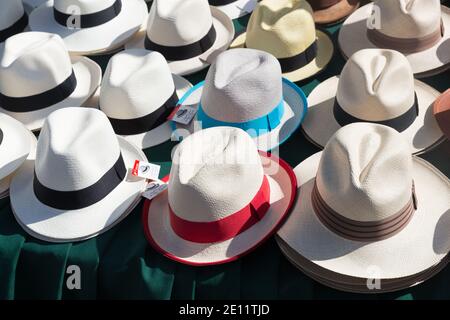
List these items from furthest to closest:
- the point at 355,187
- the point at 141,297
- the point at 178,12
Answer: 1. the point at 178,12
2. the point at 141,297
3. the point at 355,187

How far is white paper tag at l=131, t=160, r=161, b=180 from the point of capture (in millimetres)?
2426

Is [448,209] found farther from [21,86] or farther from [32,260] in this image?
[21,86]

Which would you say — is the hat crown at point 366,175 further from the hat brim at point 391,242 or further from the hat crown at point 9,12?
the hat crown at point 9,12

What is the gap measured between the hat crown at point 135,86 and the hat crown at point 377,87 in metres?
0.78

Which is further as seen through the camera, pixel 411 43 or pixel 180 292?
pixel 411 43

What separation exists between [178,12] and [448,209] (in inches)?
60.5

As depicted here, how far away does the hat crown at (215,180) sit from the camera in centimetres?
205

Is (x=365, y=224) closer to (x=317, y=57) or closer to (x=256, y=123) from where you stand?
(x=256, y=123)

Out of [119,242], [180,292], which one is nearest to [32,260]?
[119,242]

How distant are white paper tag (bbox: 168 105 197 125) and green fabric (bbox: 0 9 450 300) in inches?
8.5

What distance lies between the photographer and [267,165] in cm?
239

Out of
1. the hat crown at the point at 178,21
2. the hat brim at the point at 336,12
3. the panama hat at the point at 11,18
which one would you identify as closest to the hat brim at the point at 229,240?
the hat crown at the point at 178,21

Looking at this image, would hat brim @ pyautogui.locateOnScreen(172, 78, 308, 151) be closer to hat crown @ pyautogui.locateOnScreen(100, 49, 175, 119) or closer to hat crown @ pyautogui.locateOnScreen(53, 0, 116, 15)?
hat crown @ pyautogui.locateOnScreen(100, 49, 175, 119)

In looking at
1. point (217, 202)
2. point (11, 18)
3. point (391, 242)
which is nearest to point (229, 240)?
point (217, 202)
